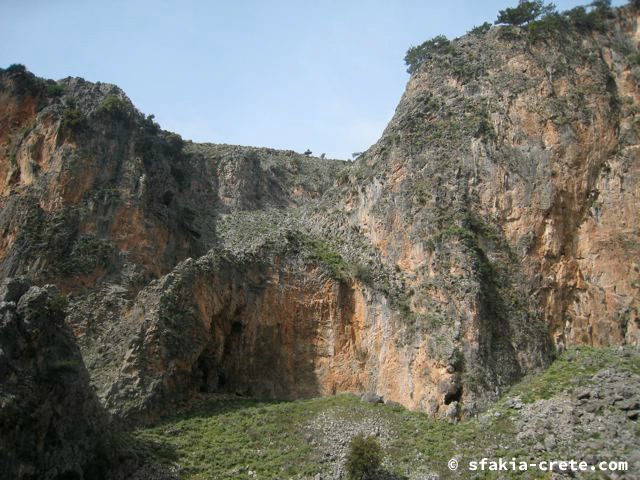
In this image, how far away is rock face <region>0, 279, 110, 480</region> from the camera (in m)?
26.1

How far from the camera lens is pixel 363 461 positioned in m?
28.2

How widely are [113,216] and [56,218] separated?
3.11 m

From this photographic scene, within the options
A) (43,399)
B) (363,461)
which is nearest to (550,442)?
(363,461)

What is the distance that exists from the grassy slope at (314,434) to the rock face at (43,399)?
3139 mm

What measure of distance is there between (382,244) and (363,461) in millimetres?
15618

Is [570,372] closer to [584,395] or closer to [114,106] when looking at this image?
[584,395]

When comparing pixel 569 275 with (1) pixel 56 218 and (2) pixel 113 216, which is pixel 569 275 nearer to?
(2) pixel 113 216

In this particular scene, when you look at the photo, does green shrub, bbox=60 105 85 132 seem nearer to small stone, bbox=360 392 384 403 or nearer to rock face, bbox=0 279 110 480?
rock face, bbox=0 279 110 480

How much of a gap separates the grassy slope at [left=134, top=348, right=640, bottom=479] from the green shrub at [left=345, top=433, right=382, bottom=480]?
116cm

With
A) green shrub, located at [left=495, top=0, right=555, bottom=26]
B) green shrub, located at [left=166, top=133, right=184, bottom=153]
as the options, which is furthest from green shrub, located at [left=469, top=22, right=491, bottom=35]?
green shrub, located at [left=166, top=133, right=184, bottom=153]

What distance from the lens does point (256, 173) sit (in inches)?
2274

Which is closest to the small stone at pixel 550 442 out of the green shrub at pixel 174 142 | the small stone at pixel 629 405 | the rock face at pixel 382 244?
the small stone at pixel 629 405

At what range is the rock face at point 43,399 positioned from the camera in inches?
1029

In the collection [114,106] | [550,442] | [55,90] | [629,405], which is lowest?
[550,442]
